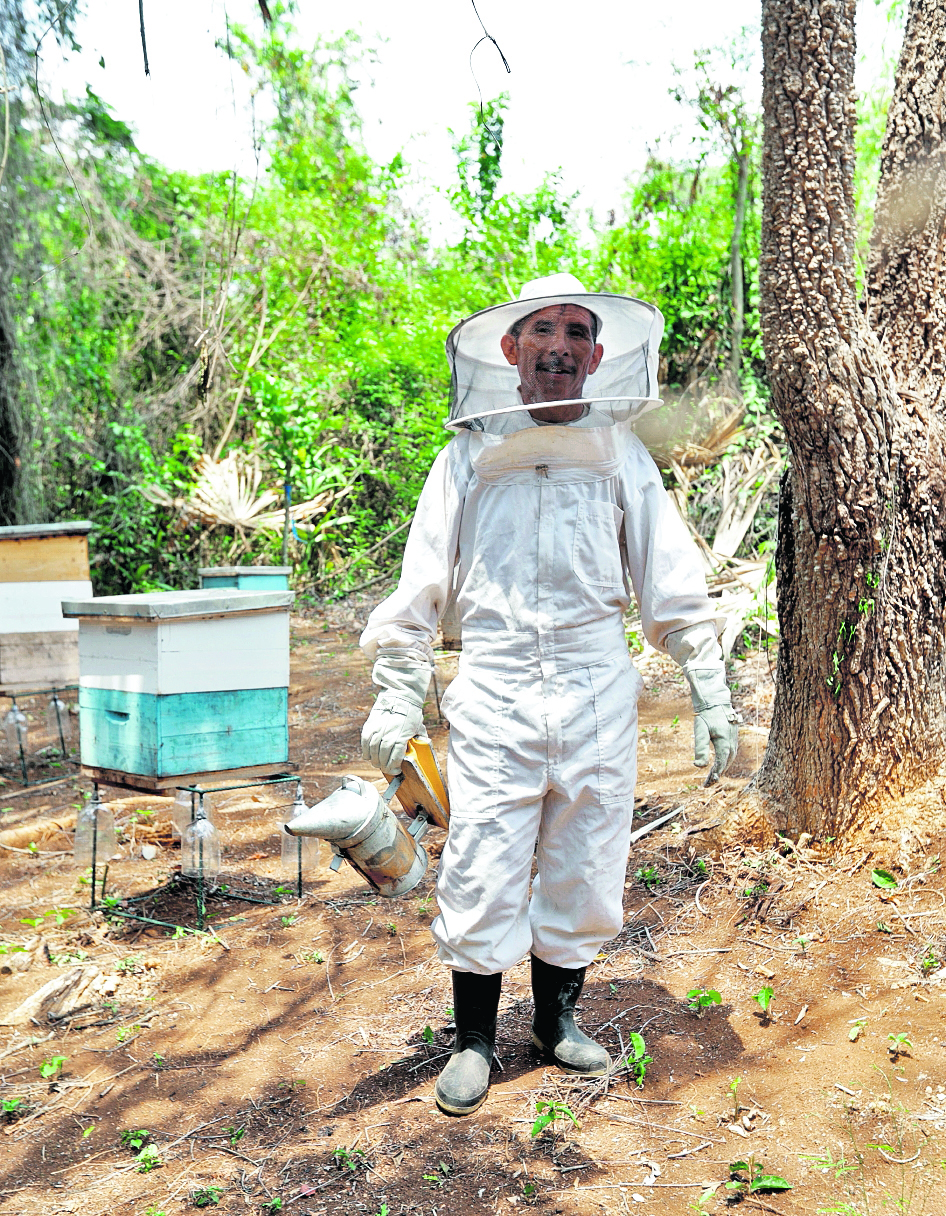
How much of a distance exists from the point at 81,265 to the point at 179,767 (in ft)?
30.7

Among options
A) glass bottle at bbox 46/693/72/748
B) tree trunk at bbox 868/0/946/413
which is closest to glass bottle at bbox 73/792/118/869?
glass bottle at bbox 46/693/72/748

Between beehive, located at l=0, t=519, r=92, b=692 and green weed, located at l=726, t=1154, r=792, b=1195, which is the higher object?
beehive, located at l=0, t=519, r=92, b=692

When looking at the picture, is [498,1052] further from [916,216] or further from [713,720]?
[916,216]

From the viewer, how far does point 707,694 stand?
2.53 m

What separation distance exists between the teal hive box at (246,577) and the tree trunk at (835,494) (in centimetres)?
381

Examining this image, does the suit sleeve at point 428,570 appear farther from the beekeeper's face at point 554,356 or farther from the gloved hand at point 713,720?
the gloved hand at point 713,720

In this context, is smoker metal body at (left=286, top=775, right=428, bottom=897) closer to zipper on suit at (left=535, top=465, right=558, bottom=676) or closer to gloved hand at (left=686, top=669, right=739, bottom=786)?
zipper on suit at (left=535, top=465, right=558, bottom=676)

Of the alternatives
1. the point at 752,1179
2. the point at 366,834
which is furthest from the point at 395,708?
the point at 752,1179

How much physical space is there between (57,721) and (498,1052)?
184 inches

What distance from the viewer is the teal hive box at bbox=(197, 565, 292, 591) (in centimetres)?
642

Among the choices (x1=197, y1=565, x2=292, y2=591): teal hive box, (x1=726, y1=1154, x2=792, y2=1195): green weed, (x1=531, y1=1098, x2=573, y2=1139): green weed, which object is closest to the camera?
(x1=726, y1=1154, x2=792, y2=1195): green weed

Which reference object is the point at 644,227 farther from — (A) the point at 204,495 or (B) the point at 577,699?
(B) the point at 577,699

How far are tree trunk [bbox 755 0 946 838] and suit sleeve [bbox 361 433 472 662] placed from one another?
1.16 metres

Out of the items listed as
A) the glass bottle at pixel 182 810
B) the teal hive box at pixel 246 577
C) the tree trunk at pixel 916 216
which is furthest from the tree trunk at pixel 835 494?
the teal hive box at pixel 246 577
